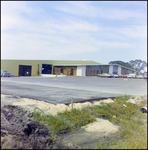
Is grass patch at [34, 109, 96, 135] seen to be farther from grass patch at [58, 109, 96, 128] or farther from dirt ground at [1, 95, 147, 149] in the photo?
dirt ground at [1, 95, 147, 149]

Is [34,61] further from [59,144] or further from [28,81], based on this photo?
[59,144]

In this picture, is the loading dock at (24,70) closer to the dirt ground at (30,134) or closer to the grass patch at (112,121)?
the dirt ground at (30,134)

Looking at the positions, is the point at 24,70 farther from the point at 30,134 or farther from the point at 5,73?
the point at 30,134

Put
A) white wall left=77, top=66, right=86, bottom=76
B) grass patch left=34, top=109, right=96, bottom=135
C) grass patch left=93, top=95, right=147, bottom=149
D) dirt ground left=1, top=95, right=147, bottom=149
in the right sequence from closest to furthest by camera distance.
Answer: dirt ground left=1, top=95, right=147, bottom=149
grass patch left=93, top=95, right=147, bottom=149
grass patch left=34, top=109, right=96, bottom=135
white wall left=77, top=66, right=86, bottom=76

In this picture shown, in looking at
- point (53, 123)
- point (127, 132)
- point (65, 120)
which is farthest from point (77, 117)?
point (127, 132)

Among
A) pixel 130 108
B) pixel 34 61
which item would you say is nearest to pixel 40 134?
pixel 34 61

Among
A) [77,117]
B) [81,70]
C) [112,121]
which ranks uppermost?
[81,70]

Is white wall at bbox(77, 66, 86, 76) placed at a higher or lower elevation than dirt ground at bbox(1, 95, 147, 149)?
higher

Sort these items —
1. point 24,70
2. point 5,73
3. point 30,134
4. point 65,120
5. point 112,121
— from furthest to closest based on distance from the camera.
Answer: point 112,121, point 65,120, point 24,70, point 5,73, point 30,134

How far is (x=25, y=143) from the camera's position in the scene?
2551 millimetres

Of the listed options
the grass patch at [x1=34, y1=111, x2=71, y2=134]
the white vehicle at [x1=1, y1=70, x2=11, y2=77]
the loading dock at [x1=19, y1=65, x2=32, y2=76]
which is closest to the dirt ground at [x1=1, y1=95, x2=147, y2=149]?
the grass patch at [x1=34, y1=111, x2=71, y2=134]

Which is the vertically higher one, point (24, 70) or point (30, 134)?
point (24, 70)

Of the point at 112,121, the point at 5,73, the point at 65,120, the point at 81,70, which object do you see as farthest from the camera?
the point at 81,70

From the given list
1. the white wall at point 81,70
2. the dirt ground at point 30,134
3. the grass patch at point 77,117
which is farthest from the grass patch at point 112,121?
the white wall at point 81,70
